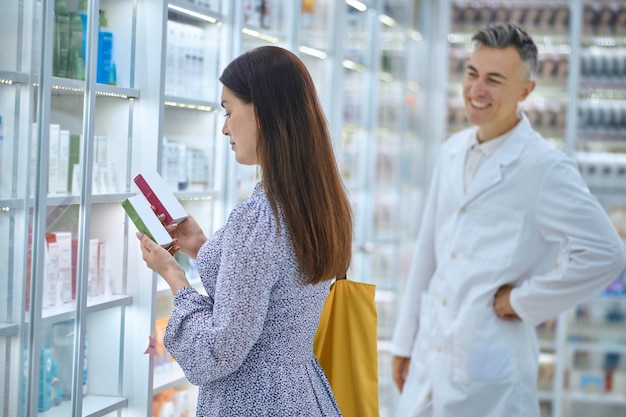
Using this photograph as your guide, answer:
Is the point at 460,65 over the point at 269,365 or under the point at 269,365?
over

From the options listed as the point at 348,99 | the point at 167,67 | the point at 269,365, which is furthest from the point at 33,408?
the point at 348,99

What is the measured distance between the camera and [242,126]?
6.88ft

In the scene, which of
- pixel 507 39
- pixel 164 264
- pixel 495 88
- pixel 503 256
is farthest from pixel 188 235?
pixel 507 39

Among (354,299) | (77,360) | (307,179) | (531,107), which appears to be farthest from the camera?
(531,107)

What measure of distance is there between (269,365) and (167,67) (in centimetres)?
176

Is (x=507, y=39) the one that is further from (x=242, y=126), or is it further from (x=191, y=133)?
(x=242, y=126)

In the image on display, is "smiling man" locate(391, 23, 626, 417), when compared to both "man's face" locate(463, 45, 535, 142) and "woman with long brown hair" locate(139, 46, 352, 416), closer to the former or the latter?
"man's face" locate(463, 45, 535, 142)

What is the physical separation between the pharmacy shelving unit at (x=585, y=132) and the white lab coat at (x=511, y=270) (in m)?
4.09

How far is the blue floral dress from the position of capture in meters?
1.98

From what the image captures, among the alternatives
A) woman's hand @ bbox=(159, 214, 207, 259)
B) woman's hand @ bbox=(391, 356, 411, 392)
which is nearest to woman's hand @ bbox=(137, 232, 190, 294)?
woman's hand @ bbox=(159, 214, 207, 259)

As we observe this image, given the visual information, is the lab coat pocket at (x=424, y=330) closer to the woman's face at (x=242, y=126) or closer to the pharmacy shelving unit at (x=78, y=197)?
the pharmacy shelving unit at (x=78, y=197)

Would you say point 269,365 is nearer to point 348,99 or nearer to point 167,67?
point 167,67

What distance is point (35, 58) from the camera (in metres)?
2.45

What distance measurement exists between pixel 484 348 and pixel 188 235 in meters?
1.15
